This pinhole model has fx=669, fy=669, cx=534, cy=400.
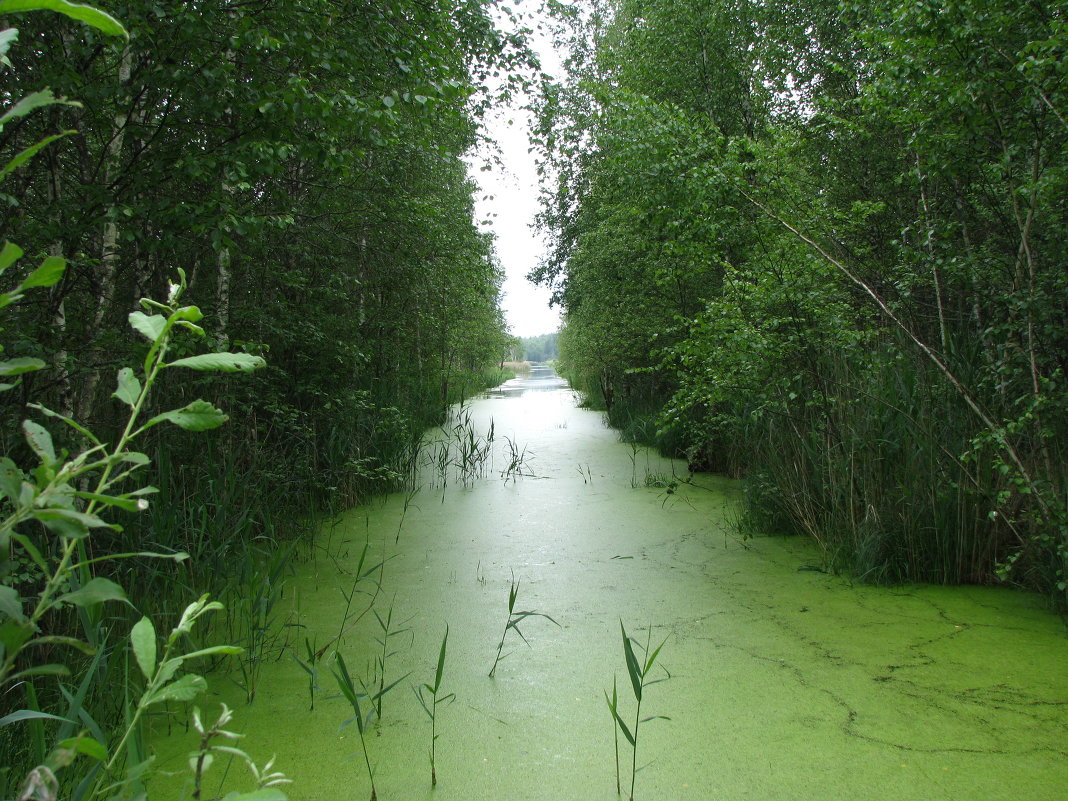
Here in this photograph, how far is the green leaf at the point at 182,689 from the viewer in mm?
558

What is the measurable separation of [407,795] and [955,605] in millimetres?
1968

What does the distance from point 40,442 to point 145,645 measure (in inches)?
7.5

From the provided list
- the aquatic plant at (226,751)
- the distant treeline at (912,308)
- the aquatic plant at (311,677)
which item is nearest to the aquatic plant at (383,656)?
the aquatic plant at (311,677)

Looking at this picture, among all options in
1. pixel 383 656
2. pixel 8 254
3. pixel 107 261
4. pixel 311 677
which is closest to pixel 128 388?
pixel 8 254

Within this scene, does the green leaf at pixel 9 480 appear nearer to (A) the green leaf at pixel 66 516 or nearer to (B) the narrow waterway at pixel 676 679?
(A) the green leaf at pixel 66 516

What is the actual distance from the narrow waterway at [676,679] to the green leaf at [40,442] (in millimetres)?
1165

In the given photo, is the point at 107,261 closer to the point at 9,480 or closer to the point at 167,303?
the point at 167,303

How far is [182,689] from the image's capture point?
1.89 ft

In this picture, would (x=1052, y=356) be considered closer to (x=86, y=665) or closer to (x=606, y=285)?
(x=86, y=665)

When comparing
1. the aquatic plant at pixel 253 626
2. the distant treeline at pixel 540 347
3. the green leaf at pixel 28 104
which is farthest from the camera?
the distant treeline at pixel 540 347

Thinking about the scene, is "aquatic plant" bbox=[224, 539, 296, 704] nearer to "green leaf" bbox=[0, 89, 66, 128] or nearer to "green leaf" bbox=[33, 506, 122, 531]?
"green leaf" bbox=[33, 506, 122, 531]

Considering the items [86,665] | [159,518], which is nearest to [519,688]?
[86,665]

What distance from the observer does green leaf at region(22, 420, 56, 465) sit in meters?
0.49

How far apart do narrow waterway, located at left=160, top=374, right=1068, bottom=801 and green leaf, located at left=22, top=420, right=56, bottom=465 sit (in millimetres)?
1165
